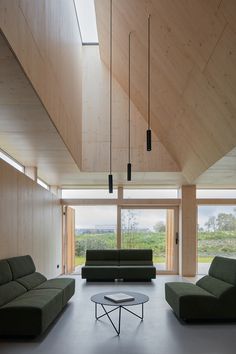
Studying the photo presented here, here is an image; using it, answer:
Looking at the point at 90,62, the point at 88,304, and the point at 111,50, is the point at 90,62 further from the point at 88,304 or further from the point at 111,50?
the point at 88,304

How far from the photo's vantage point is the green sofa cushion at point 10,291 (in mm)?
4949

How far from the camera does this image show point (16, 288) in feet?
18.2

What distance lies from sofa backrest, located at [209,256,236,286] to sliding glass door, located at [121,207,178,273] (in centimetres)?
480

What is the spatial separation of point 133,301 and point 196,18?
3.93 m

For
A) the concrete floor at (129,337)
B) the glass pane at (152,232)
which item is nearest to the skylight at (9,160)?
the concrete floor at (129,337)

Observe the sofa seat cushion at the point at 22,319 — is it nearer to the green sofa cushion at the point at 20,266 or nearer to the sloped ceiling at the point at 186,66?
the green sofa cushion at the point at 20,266

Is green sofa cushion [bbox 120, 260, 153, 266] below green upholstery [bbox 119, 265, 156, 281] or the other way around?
the other way around

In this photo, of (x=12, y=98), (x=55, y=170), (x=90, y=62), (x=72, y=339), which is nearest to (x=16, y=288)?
(x=72, y=339)

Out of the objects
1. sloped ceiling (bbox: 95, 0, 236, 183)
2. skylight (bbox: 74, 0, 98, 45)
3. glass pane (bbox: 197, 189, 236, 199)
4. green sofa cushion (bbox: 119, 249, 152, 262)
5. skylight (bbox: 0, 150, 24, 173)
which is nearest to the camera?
sloped ceiling (bbox: 95, 0, 236, 183)

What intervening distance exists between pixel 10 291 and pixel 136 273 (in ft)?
16.1

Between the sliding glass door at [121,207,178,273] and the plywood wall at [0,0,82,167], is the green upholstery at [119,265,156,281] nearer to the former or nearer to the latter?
the sliding glass door at [121,207,178,273]

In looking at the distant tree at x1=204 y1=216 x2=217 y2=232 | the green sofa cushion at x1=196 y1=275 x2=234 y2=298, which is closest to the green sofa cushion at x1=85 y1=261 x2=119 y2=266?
the distant tree at x1=204 y1=216 x2=217 y2=232

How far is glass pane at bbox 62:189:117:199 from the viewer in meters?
11.8

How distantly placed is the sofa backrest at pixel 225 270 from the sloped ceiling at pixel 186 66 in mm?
1776
